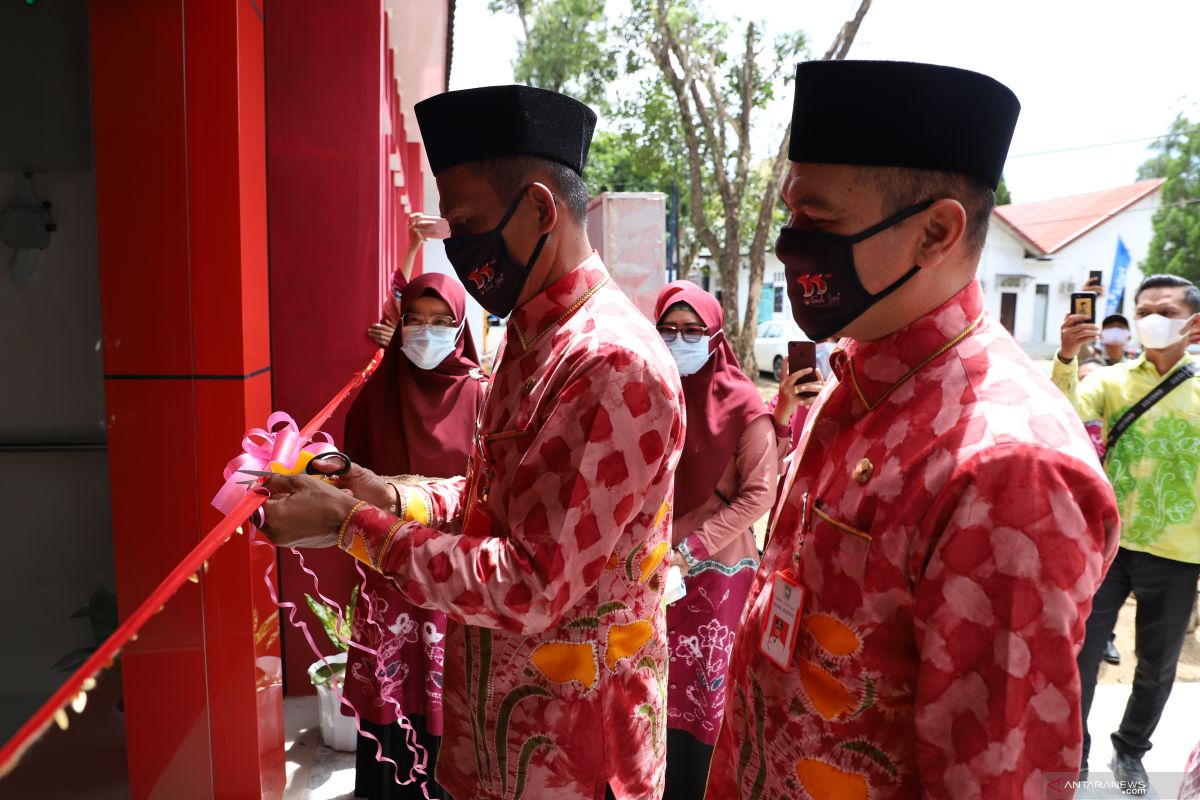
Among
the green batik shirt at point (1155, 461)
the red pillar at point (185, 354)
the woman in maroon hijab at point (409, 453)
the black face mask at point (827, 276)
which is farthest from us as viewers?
the green batik shirt at point (1155, 461)

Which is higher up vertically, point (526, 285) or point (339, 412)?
point (526, 285)

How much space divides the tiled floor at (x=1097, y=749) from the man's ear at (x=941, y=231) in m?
3.17

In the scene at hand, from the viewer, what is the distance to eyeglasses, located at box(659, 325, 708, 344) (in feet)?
10.5

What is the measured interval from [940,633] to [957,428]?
250 mm

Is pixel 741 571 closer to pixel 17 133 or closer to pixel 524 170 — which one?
pixel 524 170

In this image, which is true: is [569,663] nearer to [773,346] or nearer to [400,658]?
[400,658]

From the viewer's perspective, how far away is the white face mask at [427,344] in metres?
3.35

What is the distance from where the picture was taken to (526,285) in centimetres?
163

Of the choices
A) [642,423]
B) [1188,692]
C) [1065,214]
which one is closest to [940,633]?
[642,423]

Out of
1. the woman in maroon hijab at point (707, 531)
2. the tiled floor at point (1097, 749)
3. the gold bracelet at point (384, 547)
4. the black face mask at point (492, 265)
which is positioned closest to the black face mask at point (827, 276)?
the black face mask at point (492, 265)

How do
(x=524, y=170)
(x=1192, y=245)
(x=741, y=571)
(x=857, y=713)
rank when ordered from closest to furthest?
(x=857, y=713) → (x=524, y=170) → (x=741, y=571) → (x=1192, y=245)

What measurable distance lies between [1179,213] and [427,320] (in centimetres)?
2983

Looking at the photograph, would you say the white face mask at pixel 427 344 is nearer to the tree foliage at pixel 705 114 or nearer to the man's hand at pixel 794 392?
the man's hand at pixel 794 392

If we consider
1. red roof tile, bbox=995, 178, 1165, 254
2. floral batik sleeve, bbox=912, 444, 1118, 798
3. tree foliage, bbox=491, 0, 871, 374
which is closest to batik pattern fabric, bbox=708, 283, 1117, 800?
floral batik sleeve, bbox=912, 444, 1118, 798
